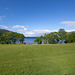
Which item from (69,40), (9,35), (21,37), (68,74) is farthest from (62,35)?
(68,74)

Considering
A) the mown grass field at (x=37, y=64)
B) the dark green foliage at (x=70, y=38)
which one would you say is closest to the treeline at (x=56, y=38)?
the dark green foliage at (x=70, y=38)

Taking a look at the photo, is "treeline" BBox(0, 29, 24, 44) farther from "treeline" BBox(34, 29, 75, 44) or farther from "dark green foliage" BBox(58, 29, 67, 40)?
"dark green foliage" BBox(58, 29, 67, 40)

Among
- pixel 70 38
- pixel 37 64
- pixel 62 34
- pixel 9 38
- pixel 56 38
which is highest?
pixel 62 34

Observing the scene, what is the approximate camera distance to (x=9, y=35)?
24.0 m

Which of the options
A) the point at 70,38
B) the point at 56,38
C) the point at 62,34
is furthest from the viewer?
the point at 62,34

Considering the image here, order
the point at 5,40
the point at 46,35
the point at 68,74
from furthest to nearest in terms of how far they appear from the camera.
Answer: the point at 46,35
the point at 5,40
the point at 68,74

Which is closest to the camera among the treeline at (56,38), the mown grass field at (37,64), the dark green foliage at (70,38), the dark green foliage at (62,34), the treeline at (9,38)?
the mown grass field at (37,64)

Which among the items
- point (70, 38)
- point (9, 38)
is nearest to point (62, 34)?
point (70, 38)

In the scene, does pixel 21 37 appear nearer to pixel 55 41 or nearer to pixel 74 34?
pixel 55 41

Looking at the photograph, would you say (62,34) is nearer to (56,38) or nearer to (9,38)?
(56,38)

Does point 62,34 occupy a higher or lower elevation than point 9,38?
higher

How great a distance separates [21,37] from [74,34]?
20.8 metres

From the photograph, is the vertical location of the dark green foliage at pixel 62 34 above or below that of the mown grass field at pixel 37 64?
above

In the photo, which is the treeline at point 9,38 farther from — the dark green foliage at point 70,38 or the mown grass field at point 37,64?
the mown grass field at point 37,64
